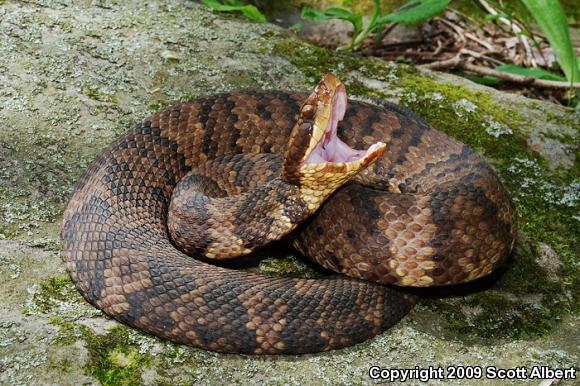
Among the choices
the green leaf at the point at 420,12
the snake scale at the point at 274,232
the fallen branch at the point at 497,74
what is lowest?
the snake scale at the point at 274,232

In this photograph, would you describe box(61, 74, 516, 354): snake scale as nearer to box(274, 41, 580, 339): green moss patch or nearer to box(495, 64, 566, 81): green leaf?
box(274, 41, 580, 339): green moss patch

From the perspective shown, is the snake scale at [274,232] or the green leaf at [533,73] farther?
the green leaf at [533,73]

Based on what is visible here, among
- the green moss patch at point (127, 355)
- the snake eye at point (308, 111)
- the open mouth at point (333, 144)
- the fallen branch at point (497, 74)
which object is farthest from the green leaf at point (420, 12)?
the green moss patch at point (127, 355)

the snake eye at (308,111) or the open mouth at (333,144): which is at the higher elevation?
the snake eye at (308,111)

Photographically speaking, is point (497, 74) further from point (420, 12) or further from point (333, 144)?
point (333, 144)

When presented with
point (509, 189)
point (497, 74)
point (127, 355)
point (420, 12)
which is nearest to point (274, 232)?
point (127, 355)

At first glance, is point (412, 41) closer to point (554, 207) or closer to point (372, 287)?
point (554, 207)

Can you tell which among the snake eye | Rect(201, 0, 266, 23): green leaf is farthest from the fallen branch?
the snake eye

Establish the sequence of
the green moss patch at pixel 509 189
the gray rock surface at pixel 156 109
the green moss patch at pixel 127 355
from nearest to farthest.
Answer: the green moss patch at pixel 127 355, the gray rock surface at pixel 156 109, the green moss patch at pixel 509 189

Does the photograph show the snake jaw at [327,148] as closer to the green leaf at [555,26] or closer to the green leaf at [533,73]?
the green leaf at [555,26]
